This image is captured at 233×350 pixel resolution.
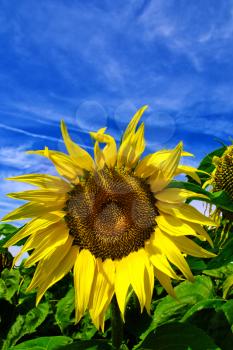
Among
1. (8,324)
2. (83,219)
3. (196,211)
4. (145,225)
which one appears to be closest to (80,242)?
(83,219)

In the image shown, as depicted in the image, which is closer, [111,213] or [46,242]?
[46,242]

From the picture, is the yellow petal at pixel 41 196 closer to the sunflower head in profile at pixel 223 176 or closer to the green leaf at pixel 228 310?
the green leaf at pixel 228 310

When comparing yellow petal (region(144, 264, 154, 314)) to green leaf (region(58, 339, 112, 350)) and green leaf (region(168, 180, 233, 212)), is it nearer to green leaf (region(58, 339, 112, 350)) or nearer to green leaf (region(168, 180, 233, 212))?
green leaf (region(58, 339, 112, 350))

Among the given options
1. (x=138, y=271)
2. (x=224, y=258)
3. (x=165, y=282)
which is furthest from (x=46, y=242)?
(x=224, y=258)

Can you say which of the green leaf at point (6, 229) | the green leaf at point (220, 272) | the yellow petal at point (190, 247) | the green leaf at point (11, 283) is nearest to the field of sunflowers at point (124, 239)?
the yellow petal at point (190, 247)

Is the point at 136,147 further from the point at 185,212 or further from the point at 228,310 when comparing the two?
the point at 228,310

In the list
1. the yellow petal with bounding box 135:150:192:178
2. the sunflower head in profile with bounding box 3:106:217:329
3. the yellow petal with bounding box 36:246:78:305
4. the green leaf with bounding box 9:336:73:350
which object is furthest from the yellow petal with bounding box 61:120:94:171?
the green leaf with bounding box 9:336:73:350
